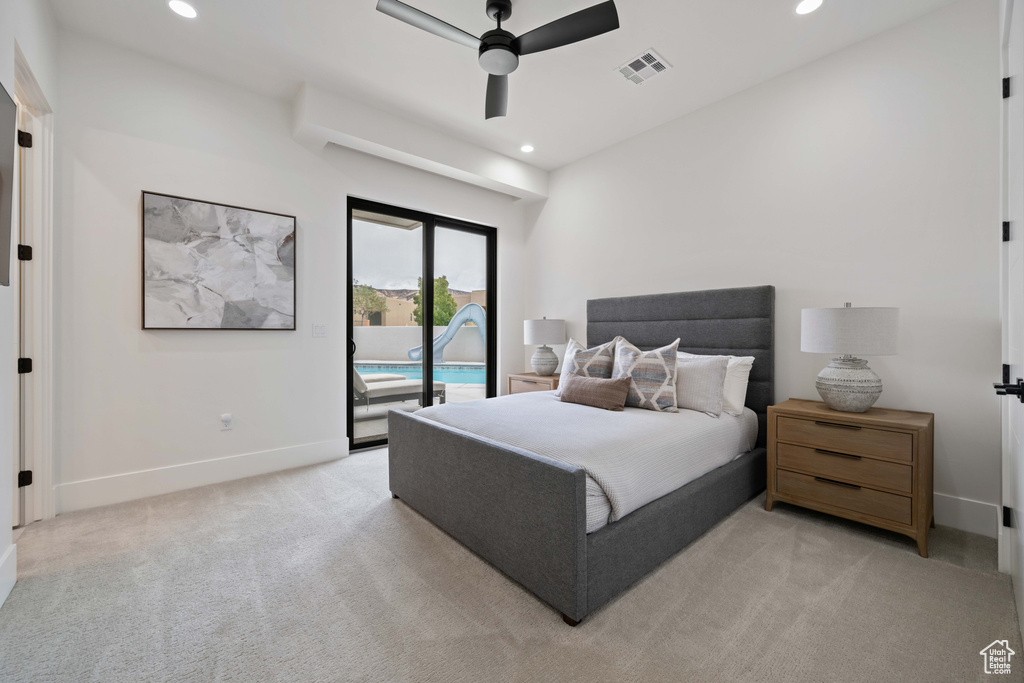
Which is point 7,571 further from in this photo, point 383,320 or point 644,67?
point 644,67

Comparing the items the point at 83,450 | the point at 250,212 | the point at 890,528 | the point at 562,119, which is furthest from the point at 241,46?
the point at 890,528

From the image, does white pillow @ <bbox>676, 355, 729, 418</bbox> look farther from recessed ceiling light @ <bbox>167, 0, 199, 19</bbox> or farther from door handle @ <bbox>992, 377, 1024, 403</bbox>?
recessed ceiling light @ <bbox>167, 0, 199, 19</bbox>

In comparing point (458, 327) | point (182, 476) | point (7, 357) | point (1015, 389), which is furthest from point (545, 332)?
point (7, 357)

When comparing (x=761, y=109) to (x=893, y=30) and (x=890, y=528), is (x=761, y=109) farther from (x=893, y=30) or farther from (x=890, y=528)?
(x=890, y=528)

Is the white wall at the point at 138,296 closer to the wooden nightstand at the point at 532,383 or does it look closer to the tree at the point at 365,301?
the tree at the point at 365,301

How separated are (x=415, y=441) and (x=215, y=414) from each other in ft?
5.35

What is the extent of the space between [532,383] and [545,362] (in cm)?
26

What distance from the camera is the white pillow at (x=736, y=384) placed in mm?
2803

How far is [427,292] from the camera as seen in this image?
428 cm

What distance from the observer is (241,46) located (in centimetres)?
270

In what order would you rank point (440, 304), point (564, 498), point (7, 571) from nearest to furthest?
point (564, 498) → point (7, 571) → point (440, 304)

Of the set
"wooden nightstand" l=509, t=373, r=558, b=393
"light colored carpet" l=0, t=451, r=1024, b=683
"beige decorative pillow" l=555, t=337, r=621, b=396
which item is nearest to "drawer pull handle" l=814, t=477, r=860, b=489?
"light colored carpet" l=0, t=451, r=1024, b=683

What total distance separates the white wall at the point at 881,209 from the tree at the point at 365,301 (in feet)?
8.04

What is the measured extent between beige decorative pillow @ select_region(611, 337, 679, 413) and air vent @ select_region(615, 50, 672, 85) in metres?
1.85
